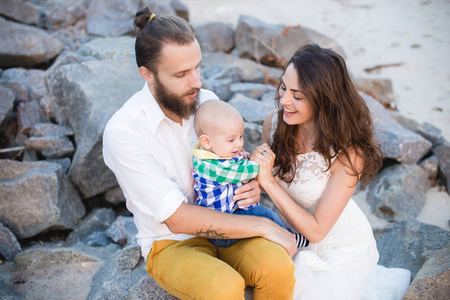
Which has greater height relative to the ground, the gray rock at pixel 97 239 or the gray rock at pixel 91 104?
the gray rock at pixel 91 104

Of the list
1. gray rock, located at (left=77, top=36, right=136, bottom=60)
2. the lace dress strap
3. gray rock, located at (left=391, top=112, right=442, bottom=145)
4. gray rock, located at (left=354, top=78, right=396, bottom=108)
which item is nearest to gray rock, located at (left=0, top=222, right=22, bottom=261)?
the lace dress strap

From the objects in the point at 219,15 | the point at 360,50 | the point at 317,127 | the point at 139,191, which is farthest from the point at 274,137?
the point at 219,15

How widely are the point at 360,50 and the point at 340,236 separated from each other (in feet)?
20.8

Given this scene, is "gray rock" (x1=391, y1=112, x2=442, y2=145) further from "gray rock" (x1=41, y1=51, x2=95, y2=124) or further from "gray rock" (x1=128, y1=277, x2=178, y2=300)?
"gray rock" (x1=41, y1=51, x2=95, y2=124)

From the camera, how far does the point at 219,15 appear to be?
10781 millimetres

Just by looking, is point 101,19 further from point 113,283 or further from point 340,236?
point 340,236

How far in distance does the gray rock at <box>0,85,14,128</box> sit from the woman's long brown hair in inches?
143

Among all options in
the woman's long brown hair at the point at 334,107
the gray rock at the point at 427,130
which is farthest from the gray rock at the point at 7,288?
the gray rock at the point at 427,130

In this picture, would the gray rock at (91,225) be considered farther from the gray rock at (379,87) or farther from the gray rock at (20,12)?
the gray rock at (20,12)

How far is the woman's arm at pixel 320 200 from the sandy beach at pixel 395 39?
187 cm

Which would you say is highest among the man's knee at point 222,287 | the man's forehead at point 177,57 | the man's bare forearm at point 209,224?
the man's forehead at point 177,57

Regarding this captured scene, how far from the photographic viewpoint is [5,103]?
4680 millimetres

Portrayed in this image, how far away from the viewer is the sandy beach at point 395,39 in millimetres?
6208

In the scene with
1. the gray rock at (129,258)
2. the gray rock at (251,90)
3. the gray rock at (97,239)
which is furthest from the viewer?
the gray rock at (251,90)
